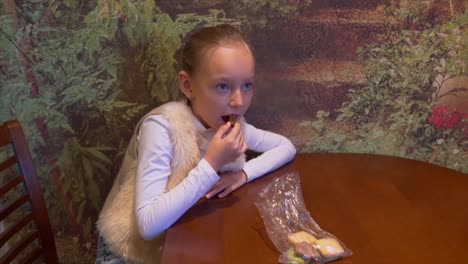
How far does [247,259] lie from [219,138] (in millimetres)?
329

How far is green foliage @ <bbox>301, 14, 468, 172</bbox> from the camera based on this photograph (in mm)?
1333

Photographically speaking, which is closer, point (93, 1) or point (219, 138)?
point (219, 138)

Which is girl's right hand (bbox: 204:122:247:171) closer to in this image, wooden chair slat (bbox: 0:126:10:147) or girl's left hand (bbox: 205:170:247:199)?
girl's left hand (bbox: 205:170:247:199)

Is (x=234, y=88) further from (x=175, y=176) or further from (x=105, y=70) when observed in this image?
(x=105, y=70)

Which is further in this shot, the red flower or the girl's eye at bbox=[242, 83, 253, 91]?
the red flower

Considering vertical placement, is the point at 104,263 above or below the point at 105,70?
below

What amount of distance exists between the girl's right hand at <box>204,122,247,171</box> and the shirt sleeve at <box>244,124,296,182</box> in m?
0.18

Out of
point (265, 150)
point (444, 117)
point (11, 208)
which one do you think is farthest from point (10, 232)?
point (444, 117)

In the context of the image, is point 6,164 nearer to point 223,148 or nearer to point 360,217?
point 223,148

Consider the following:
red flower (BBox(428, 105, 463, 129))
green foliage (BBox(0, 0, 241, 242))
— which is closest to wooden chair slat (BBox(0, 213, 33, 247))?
green foliage (BBox(0, 0, 241, 242))

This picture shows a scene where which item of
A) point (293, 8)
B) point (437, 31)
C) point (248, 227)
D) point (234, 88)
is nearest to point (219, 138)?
point (234, 88)

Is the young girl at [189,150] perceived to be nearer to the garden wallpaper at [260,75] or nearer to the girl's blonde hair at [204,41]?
the girl's blonde hair at [204,41]

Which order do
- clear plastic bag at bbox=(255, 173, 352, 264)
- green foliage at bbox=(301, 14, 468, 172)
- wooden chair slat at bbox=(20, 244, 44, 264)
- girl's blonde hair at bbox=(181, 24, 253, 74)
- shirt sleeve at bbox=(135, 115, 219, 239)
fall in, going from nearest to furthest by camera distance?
clear plastic bag at bbox=(255, 173, 352, 264), shirt sleeve at bbox=(135, 115, 219, 239), girl's blonde hair at bbox=(181, 24, 253, 74), wooden chair slat at bbox=(20, 244, 44, 264), green foliage at bbox=(301, 14, 468, 172)

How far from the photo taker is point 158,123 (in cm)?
110
